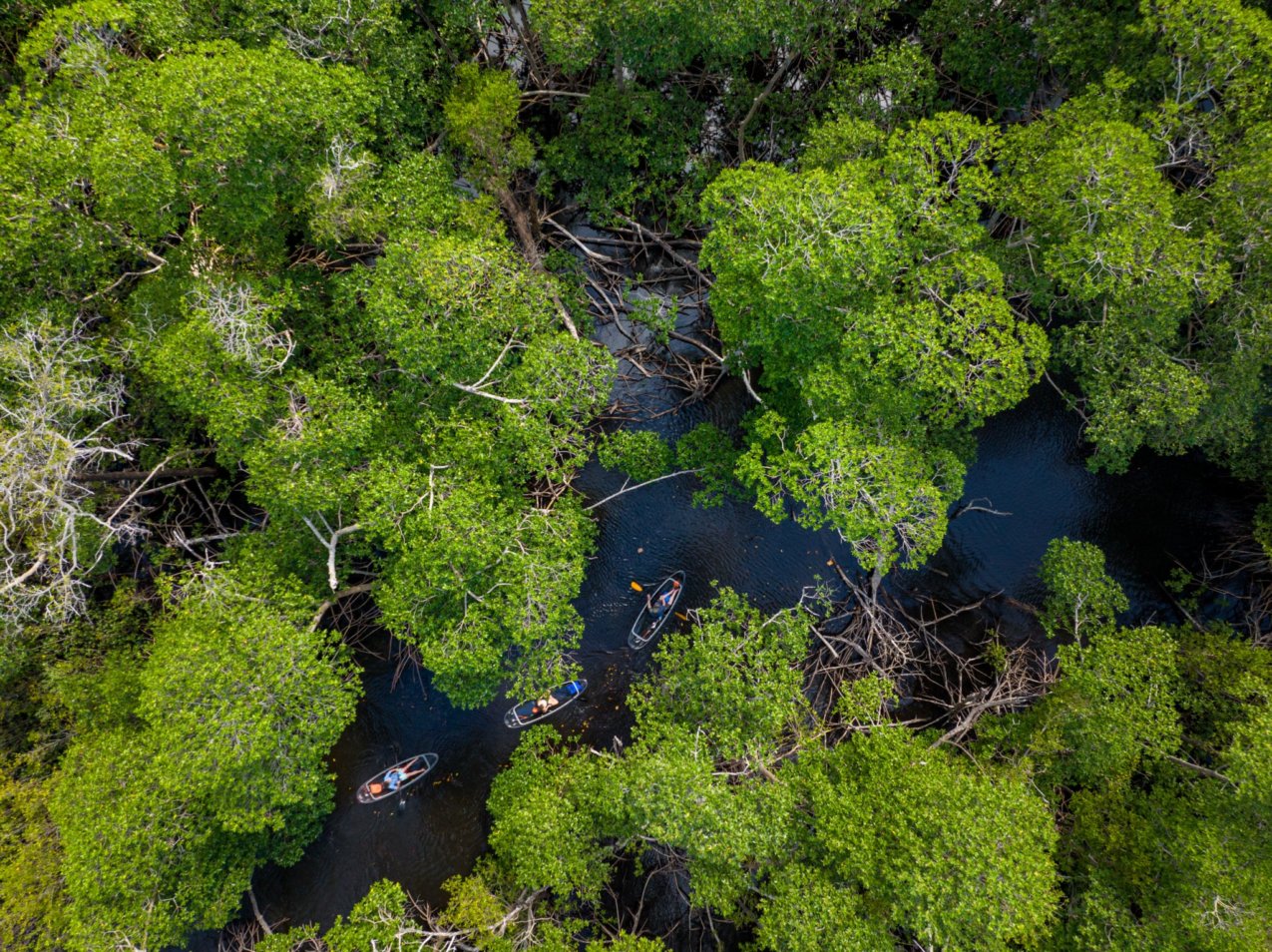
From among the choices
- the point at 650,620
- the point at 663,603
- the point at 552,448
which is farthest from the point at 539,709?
the point at 552,448

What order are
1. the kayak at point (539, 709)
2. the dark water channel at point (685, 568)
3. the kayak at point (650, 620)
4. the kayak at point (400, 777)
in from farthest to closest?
the kayak at point (650, 620) → the kayak at point (539, 709) → the kayak at point (400, 777) → the dark water channel at point (685, 568)

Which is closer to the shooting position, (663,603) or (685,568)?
(663,603)

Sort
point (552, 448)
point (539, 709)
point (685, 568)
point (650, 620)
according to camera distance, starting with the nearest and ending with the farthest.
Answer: point (552, 448) → point (539, 709) → point (650, 620) → point (685, 568)

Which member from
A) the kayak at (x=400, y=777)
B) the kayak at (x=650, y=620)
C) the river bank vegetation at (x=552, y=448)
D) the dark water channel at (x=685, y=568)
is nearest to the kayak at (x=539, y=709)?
the dark water channel at (x=685, y=568)

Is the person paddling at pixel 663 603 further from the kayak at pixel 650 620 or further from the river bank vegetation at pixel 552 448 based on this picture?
the river bank vegetation at pixel 552 448

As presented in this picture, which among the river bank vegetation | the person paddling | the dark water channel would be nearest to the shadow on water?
the dark water channel

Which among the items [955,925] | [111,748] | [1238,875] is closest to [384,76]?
[111,748]

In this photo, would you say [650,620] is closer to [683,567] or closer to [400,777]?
[683,567]
